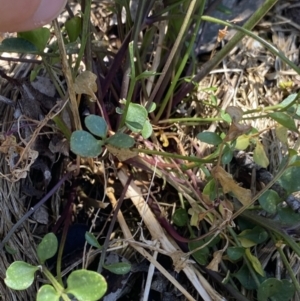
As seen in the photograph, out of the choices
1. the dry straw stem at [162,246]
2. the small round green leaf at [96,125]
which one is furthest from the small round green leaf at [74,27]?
the dry straw stem at [162,246]

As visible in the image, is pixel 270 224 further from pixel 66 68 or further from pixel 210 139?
pixel 66 68

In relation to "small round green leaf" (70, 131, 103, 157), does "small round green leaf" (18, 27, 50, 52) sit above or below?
above

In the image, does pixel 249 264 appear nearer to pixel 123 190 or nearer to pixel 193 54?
pixel 123 190

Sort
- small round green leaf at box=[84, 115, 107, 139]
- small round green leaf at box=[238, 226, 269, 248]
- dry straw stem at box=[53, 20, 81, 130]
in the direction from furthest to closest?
small round green leaf at box=[238, 226, 269, 248] < small round green leaf at box=[84, 115, 107, 139] < dry straw stem at box=[53, 20, 81, 130]

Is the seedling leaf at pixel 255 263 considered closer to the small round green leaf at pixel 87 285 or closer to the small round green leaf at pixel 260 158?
the small round green leaf at pixel 260 158

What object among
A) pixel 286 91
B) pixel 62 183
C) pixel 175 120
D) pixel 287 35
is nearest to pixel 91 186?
pixel 62 183

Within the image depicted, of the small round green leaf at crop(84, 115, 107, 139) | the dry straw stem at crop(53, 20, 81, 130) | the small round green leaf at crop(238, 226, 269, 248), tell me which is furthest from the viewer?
the small round green leaf at crop(238, 226, 269, 248)

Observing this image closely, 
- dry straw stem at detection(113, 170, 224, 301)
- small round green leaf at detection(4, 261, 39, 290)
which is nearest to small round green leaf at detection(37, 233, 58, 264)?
small round green leaf at detection(4, 261, 39, 290)

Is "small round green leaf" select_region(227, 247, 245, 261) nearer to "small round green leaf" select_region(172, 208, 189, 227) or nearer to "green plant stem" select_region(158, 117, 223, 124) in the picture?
"small round green leaf" select_region(172, 208, 189, 227)
